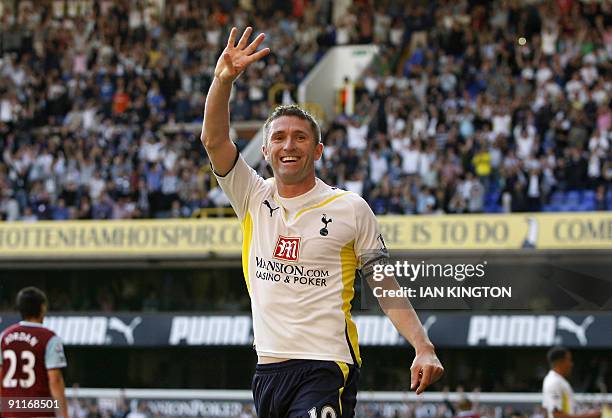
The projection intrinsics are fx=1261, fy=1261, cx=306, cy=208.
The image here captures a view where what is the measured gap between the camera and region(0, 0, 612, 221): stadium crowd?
22.0 m

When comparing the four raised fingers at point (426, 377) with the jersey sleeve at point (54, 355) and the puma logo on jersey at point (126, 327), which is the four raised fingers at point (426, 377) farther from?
the puma logo on jersey at point (126, 327)

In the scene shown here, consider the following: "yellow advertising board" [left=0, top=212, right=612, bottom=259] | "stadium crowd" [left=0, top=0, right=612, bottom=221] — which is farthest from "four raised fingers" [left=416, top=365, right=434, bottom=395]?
"stadium crowd" [left=0, top=0, right=612, bottom=221]

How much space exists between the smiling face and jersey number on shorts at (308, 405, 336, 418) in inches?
39.4

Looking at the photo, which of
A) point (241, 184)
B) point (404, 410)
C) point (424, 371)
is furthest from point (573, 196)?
point (424, 371)

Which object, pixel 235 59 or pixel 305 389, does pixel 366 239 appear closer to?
pixel 305 389

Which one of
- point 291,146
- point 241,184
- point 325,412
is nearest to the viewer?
point 325,412

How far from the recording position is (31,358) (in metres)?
8.67

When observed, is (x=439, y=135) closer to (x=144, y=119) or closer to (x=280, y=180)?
(x=144, y=119)

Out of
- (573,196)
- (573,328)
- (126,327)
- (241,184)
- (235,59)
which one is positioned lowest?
(126,327)

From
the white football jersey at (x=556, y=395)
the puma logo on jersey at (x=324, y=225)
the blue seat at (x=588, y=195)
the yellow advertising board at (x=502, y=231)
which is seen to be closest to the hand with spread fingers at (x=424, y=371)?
the puma logo on jersey at (x=324, y=225)

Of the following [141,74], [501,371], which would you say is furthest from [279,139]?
[141,74]

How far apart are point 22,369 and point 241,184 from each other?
3.60 metres

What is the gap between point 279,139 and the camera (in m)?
5.50

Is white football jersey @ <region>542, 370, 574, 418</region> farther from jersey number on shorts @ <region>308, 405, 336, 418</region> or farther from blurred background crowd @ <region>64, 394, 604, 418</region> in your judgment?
blurred background crowd @ <region>64, 394, 604, 418</region>
